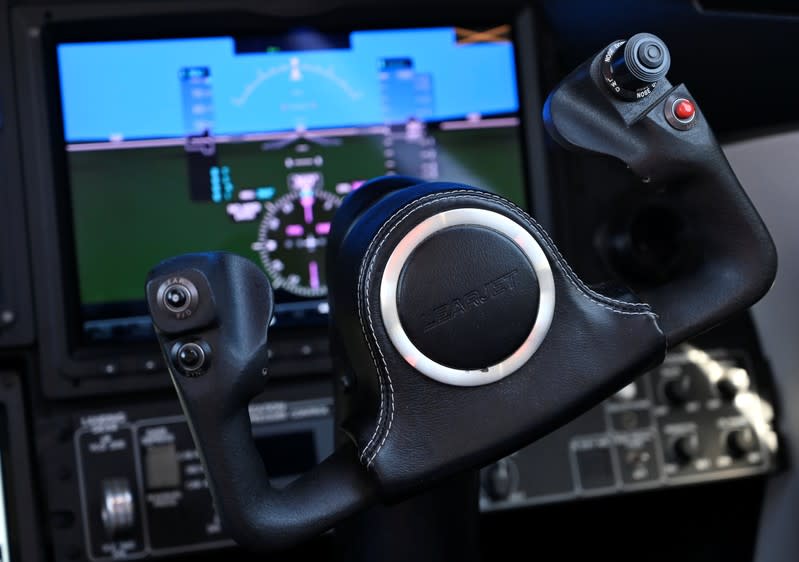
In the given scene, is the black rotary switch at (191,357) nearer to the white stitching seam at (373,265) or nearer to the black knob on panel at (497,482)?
the white stitching seam at (373,265)

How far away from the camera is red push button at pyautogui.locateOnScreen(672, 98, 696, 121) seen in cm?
71

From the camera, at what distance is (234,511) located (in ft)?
2.06

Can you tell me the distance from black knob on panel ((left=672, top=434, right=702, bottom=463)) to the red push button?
33.2 inches

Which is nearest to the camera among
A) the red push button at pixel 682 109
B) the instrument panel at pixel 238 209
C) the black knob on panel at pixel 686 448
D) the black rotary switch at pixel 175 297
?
the black rotary switch at pixel 175 297

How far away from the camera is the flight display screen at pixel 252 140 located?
54.2 inches

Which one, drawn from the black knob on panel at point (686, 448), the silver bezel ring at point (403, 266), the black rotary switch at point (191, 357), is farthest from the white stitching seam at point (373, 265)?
the black knob on panel at point (686, 448)

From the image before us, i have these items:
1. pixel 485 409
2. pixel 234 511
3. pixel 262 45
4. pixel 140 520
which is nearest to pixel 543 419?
pixel 485 409

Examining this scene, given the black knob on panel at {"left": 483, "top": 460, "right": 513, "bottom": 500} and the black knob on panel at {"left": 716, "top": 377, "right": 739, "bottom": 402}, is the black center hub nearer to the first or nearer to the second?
the black knob on panel at {"left": 483, "top": 460, "right": 513, "bottom": 500}

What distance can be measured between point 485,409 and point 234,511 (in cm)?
19

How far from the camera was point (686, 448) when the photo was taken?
142cm

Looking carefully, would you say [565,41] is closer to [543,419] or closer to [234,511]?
[543,419]

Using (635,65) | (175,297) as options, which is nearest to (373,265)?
(175,297)

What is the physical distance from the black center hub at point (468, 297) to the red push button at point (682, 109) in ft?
0.58

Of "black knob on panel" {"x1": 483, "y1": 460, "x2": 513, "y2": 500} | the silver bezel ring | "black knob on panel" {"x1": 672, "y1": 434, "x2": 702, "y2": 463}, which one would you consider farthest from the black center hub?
"black knob on panel" {"x1": 672, "y1": 434, "x2": 702, "y2": 463}
